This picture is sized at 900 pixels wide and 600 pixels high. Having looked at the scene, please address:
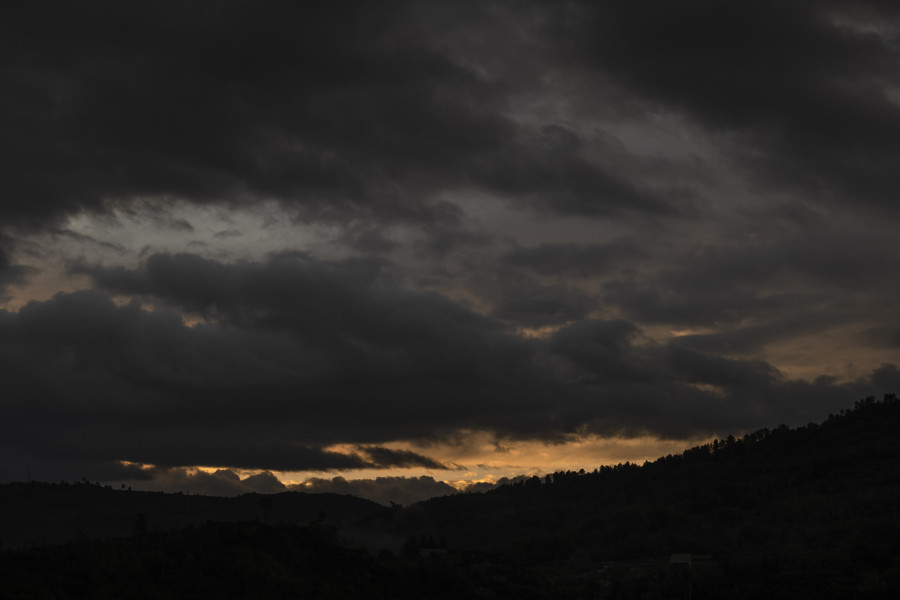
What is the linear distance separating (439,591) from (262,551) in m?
30.6

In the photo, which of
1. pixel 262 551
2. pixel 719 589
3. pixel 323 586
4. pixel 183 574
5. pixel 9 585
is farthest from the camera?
pixel 719 589

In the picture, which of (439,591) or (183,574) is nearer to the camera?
(183,574)

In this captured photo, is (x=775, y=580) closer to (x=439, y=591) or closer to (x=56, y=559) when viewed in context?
(x=439, y=591)

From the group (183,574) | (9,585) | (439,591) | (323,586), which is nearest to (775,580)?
(439,591)

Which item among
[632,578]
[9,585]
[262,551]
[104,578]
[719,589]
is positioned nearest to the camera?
[9,585]

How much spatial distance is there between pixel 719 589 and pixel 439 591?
187 feet

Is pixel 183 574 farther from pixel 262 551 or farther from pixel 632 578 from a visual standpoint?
pixel 632 578

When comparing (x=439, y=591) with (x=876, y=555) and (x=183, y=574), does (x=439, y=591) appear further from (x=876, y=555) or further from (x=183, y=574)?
(x=876, y=555)

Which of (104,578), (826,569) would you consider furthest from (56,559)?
(826,569)

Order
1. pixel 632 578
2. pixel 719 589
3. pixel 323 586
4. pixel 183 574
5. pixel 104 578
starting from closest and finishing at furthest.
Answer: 1. pixel 104 578
2. pixel 183 574
3. pixel 323 586
4. pixel 719 589
5. pixel 632 578

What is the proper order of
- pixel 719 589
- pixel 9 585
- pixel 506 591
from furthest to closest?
pixel 719 589 < pixel 506 591 < pixel 9 585

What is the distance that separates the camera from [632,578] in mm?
185875

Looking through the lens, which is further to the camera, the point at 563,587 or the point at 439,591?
the point at 563,587

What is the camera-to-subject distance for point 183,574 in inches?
4934
